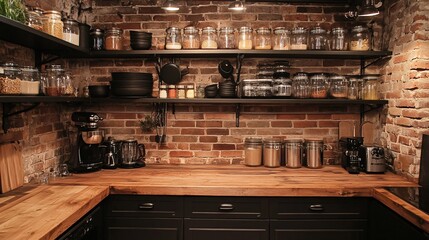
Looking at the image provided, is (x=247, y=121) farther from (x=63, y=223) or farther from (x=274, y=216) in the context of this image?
(x=63, y=223)

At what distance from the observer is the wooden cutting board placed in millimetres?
2180

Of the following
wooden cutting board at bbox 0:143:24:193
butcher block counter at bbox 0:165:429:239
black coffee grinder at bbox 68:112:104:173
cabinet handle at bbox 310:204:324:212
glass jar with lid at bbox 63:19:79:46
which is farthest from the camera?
black coffee grinder at bbox 68:112:104:173

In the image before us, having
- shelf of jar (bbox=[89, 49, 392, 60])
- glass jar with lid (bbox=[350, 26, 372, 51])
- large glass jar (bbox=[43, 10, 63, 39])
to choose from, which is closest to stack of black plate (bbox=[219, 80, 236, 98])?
shelf of jar (bbox=[89, 49, 392, 60])

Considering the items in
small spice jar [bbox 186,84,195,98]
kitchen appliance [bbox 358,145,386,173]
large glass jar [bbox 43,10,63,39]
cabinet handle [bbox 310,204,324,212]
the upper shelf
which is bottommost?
cabinet handle [bbox 310,204,324,212]

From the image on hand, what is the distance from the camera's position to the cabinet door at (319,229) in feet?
8.09

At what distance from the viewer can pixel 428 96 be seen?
2.53 m

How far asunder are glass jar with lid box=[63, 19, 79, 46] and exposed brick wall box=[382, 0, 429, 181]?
253 cm

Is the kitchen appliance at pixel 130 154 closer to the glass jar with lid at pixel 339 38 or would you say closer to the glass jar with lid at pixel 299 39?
the glass jar with lid at pixel 299 39

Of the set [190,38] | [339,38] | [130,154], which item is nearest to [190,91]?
[190,38]

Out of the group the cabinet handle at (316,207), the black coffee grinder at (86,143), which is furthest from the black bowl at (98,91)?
the cabinet handle at (316,207)

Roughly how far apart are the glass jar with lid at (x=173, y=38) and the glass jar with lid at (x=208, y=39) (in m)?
0.21

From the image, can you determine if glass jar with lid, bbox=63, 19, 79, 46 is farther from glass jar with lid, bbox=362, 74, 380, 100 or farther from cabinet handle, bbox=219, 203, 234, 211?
glass jar with lid, bbox=362, 74, 380, 100

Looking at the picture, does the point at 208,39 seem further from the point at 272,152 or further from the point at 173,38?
the point at 272,152

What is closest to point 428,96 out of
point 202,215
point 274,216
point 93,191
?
point 274,216
